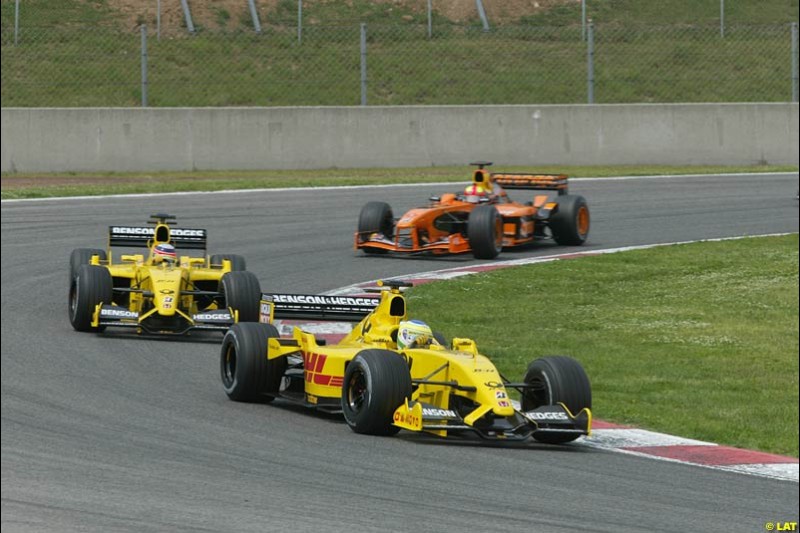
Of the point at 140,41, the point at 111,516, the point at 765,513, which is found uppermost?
the point at 140,41

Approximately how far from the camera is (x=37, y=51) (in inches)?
172

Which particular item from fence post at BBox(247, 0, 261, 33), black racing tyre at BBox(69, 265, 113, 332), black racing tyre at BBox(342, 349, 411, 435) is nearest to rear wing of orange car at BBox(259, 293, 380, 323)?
black racing tyre at BBox(342, 349, 411, 435)

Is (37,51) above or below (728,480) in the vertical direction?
above

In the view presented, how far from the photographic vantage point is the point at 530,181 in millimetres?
18000

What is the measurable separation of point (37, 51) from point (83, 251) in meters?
8.47

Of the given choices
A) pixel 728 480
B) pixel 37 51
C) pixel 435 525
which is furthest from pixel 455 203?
pixel 37 51

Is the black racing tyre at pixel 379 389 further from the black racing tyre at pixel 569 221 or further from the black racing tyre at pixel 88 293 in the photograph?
the black racing tyre at pixel 569 221

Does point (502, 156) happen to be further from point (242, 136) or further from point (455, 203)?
point (455, 203)

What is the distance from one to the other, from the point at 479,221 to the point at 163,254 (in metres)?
5.47

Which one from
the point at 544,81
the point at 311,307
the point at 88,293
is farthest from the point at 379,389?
the point at 544,81

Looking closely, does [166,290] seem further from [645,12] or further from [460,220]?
[645,12]

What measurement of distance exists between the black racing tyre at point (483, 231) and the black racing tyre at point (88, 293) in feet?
19.6

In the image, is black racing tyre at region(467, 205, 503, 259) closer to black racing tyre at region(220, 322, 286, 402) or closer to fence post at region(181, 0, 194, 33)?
black racing tyre at region(220, 322, 286, 402)

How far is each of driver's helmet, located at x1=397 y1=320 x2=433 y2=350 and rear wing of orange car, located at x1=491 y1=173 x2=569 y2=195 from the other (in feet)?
30.7
